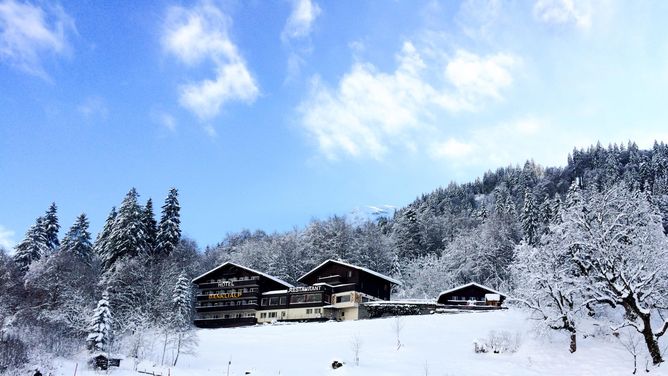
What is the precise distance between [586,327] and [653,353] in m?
8.18

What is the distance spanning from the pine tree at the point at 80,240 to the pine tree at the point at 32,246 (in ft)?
8.85

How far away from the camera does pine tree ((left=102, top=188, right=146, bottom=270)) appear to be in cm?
7062

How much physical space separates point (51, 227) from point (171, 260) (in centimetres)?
2308

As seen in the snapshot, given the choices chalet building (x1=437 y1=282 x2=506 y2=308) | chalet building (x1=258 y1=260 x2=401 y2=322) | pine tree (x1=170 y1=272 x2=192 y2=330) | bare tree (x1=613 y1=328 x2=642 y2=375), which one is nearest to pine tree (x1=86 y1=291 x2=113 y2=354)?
pine tree (x1=170 y1=272 x2=192 y2=330)

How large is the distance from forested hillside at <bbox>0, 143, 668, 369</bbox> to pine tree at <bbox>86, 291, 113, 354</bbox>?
0.28ft

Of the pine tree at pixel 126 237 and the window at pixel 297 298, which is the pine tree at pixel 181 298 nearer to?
the pine tree at pixel 126 237

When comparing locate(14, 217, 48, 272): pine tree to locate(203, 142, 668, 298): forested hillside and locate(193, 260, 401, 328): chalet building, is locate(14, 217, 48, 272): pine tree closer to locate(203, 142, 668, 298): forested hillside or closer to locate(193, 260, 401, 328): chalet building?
locate(193, 260, 401, 328): chalet building

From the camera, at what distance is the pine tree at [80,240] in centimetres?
7675

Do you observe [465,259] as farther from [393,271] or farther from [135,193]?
[135,193]

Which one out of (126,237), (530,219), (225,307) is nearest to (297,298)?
(225,307)

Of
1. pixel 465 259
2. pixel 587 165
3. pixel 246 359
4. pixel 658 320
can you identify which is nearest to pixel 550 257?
pixel 658 320

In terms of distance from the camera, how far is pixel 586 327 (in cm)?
4022

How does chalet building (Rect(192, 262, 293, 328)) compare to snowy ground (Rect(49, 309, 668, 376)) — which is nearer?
snowy ground (Rect(49, 309, 668, 376))

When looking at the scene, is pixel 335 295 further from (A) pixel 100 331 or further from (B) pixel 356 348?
(A) pixel 100 331
